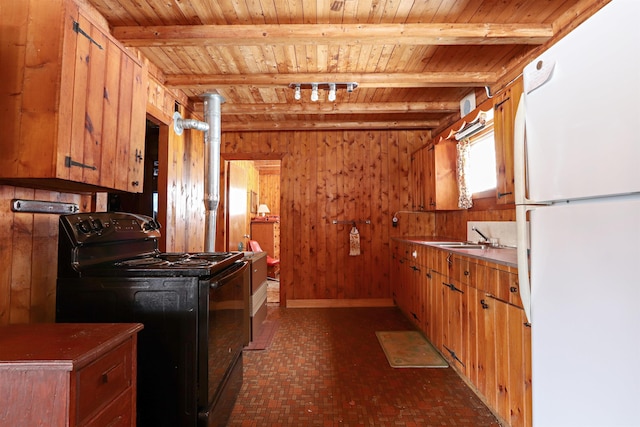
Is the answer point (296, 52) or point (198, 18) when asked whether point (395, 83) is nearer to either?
point (296, 52)

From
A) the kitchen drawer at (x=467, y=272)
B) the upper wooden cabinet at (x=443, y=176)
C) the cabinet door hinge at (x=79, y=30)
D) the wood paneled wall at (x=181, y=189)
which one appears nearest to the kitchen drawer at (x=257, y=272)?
the wood paneled wall at (x=181, y=189)

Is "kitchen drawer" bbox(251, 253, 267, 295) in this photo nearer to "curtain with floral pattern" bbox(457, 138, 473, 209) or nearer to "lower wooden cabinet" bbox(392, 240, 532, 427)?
"lower wooden cabinet" bbox(392, 240, 532, 427)

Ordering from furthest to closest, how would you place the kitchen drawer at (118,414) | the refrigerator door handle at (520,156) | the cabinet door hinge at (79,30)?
the cabinet door hinge at (79,30)
the refrigerator door handle at (520,156)
the kitchen drawer at (118,414)

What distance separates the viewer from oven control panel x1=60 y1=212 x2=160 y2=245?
132 cm

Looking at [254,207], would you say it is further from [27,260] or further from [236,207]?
[27,260]

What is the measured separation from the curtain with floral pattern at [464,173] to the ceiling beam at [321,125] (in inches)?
42.5

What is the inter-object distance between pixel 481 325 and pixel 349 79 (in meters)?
2.24

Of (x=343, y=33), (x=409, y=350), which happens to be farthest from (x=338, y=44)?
A: (x=409, y=350)

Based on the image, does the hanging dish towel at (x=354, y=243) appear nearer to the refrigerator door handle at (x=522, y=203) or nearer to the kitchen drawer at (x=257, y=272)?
the kitchen drawer at (x=257, y=272)

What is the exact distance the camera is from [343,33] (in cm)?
200

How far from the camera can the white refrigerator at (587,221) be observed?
29.0 inches

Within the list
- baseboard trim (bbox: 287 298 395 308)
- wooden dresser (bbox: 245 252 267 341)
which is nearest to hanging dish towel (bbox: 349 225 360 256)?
baseboard trim (bbox: 287 298 395 308)

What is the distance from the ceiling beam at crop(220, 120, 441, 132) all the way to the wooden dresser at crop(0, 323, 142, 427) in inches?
133

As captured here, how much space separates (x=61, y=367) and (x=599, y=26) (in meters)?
1.68
